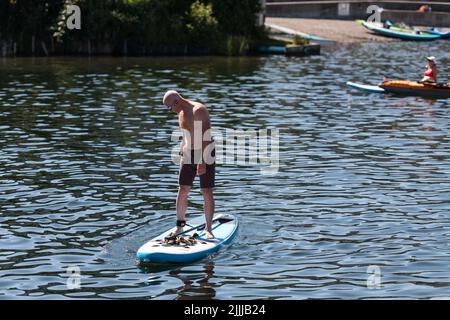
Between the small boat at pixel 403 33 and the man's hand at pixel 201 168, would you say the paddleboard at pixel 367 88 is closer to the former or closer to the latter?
the man's hand at pixel 201 168

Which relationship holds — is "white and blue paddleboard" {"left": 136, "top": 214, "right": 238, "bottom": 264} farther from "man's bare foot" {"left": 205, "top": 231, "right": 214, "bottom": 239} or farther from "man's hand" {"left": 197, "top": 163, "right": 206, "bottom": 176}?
"man's hand" {"left": 197, "top": 163, "right": 206, "bottom": 176}

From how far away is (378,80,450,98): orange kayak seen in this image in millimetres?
43719

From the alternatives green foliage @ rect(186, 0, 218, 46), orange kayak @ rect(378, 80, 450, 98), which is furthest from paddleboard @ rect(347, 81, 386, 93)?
green foliage @ rect(186, 0, 218, 46)

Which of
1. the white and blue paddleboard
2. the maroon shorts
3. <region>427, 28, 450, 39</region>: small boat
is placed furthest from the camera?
<region>427, 28, 450, 39</region>: small boat

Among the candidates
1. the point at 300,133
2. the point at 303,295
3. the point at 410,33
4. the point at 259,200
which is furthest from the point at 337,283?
the point at 410,33

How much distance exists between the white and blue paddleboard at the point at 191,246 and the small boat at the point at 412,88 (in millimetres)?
25485

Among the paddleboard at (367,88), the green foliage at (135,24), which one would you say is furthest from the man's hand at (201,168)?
the green foliage at (135,24)

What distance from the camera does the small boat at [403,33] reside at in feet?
261

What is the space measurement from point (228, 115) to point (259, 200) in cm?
1474

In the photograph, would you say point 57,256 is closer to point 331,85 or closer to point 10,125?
point 10,125

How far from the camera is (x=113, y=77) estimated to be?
5053cm

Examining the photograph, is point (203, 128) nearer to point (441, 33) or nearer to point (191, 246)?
point (191, 246)

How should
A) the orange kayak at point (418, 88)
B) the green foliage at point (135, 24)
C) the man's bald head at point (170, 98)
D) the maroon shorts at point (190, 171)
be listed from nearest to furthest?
the man's bald head at point (170, 98), the maroon shorts at point (190, 171), the orange kayak at point (418, 88), the green foliage at point (135, 24)

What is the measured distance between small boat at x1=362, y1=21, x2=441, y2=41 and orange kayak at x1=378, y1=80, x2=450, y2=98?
117 ft
